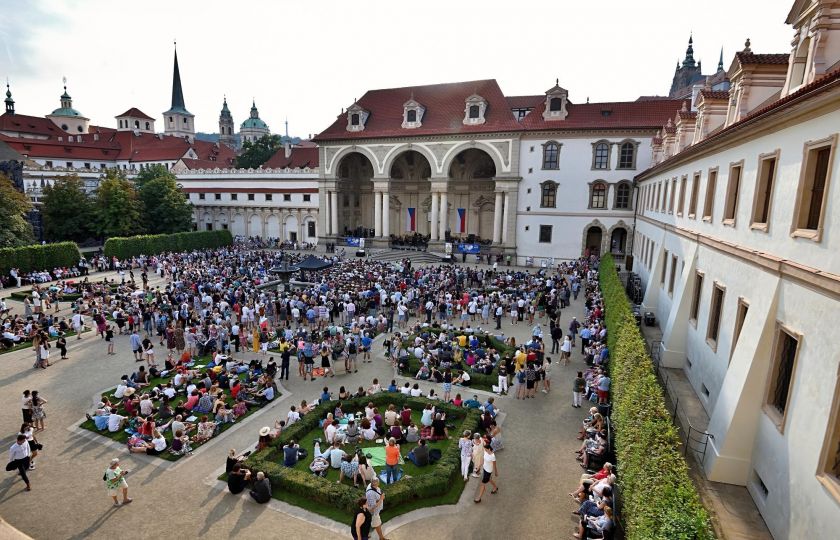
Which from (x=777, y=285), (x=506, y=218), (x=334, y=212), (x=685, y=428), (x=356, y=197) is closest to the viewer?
(x=777, y=285)

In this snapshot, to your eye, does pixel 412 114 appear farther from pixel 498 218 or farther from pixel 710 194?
pixel 710 194

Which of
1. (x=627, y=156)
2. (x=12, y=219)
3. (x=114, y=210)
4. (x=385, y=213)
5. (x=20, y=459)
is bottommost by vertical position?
(x=20, y=459)

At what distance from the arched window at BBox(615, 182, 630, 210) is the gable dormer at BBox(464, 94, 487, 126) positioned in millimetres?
14836

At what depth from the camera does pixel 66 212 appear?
157ft

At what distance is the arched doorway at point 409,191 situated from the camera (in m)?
53.9

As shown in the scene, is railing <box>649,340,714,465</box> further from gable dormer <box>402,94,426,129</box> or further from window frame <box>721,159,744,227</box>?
gable dormer <box>402,94,426,129</box>

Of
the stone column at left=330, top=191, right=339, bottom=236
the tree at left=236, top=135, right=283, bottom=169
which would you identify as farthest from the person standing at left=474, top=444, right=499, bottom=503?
the tree at left=236, top=135, right=283, bottom=169

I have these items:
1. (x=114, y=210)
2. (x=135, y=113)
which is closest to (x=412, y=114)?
(x=114, y=210)

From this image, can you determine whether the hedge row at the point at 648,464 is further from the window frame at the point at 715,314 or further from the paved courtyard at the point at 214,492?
the window frame at the point at 715,314

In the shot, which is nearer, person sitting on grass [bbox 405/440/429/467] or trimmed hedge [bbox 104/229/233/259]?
person sitting on grass [bbox 405/440/429/467]

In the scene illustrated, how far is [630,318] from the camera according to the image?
Result: 1602cm

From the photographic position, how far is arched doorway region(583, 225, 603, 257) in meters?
44.5

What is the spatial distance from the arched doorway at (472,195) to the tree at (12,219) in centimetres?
3892

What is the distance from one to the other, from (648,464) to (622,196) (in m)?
38.2
